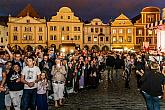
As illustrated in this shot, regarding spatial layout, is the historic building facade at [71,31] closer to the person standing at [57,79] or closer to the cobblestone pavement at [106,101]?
the cobblestone pavement at [106,101]

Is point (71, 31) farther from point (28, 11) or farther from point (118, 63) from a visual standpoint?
point (118, 63)

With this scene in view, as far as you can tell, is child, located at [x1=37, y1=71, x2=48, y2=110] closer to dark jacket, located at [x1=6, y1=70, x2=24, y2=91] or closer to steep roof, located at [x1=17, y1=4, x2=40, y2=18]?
dark jacket, located at [x1=6, y1=70, x2=24, y2=91]

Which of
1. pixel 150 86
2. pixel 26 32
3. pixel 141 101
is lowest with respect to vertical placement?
pixel 141 101

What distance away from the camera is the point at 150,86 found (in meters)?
10.3

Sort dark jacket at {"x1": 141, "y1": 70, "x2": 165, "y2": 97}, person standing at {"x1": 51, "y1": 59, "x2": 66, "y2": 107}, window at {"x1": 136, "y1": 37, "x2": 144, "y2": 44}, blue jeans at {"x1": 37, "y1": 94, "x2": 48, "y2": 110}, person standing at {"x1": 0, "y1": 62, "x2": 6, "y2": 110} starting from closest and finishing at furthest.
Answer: dark jacket at {"x1": 141, "y1": 70, "x2": 165, "y2": 97}, person standing at {"x1": 0, "y1": 62, "x2": 6, "y2": 110}, blue jeans at {"x1": 37, "y1": 94, "x2": 48, "y2": 110}, person standing at {"x1": 51, "y1": 59, "x2": 66, "y2": 107}, window at {"x1": 136, "y1": 37, "x2": 144, "y2": 44}

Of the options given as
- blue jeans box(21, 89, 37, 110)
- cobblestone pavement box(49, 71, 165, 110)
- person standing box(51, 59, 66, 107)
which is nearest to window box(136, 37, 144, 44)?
cobblestone pavement box(49, 71, 165, 110)

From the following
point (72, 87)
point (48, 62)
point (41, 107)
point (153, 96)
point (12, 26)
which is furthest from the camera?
point (12, 26)

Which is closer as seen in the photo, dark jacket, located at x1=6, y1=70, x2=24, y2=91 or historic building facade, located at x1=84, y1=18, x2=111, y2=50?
dark jacket, located at x1=6, y1=70, x2=24, y2=91

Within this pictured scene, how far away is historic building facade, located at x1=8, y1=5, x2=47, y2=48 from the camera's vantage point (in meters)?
88.5

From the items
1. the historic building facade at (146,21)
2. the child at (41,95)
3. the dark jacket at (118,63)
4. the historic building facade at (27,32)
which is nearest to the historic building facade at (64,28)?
the historic building facade at (27,32)

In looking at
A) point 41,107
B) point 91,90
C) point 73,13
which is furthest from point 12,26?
point 41,107

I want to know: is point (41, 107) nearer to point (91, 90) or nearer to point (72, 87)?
point (72, 87)

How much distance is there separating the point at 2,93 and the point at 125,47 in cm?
7970

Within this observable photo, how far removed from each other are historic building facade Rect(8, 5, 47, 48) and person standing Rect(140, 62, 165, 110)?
7922 centimetres
